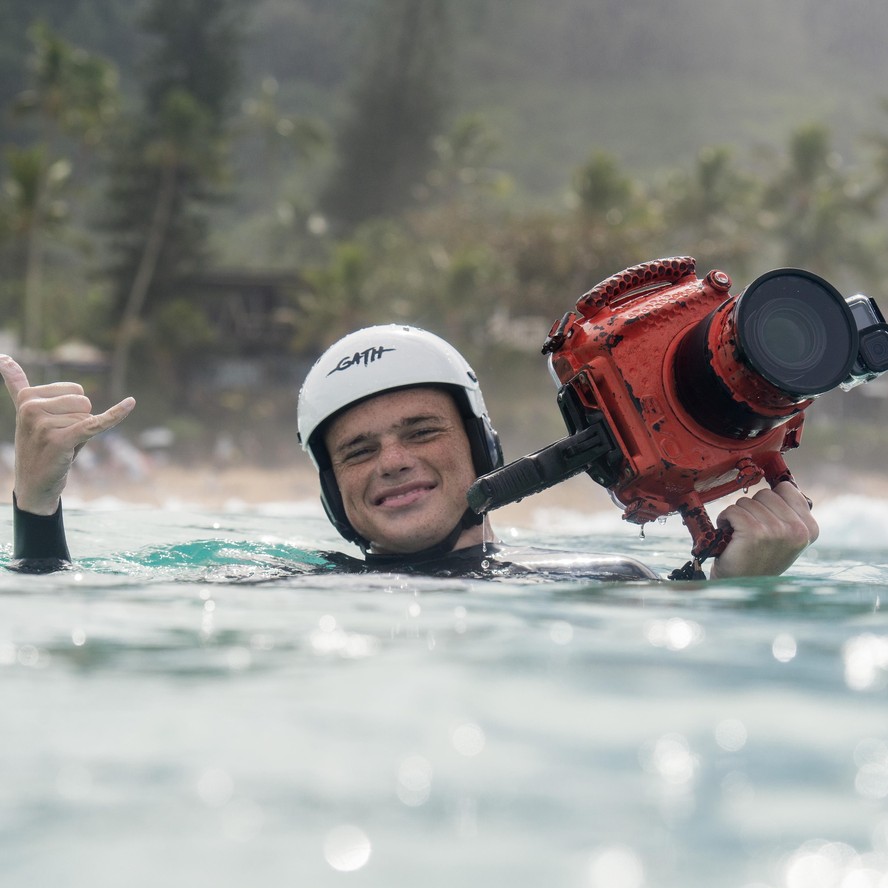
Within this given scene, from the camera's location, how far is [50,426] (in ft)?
12.8

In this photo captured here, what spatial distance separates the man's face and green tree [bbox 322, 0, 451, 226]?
66783 millimetres

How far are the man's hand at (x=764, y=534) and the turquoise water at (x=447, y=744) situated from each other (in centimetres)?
78

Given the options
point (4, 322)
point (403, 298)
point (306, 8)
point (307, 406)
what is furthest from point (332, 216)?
point (306, 8)

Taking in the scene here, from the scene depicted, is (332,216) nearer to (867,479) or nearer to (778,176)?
(778,176)

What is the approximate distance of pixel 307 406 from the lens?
4.63 m

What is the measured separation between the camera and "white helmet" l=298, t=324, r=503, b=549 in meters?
4.50

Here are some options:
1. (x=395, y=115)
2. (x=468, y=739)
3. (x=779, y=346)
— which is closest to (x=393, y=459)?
(x=779, y=346)

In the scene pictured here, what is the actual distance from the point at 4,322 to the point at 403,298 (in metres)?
22.3

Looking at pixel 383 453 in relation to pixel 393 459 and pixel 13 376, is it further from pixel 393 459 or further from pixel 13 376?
pixel 13 376

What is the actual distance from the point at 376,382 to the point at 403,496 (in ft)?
1.46

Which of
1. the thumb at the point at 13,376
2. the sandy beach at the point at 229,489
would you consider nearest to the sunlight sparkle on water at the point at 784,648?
the thumb at the point at 13,376

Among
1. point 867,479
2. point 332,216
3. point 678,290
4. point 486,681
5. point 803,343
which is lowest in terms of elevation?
point 486,681

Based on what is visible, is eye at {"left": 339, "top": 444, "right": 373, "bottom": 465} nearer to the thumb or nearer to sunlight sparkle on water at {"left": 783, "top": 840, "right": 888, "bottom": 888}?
the thumb

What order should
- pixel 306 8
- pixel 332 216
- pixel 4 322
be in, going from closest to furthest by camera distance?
pixel 4 322 → pixel 332 216 → pixel 306 8
